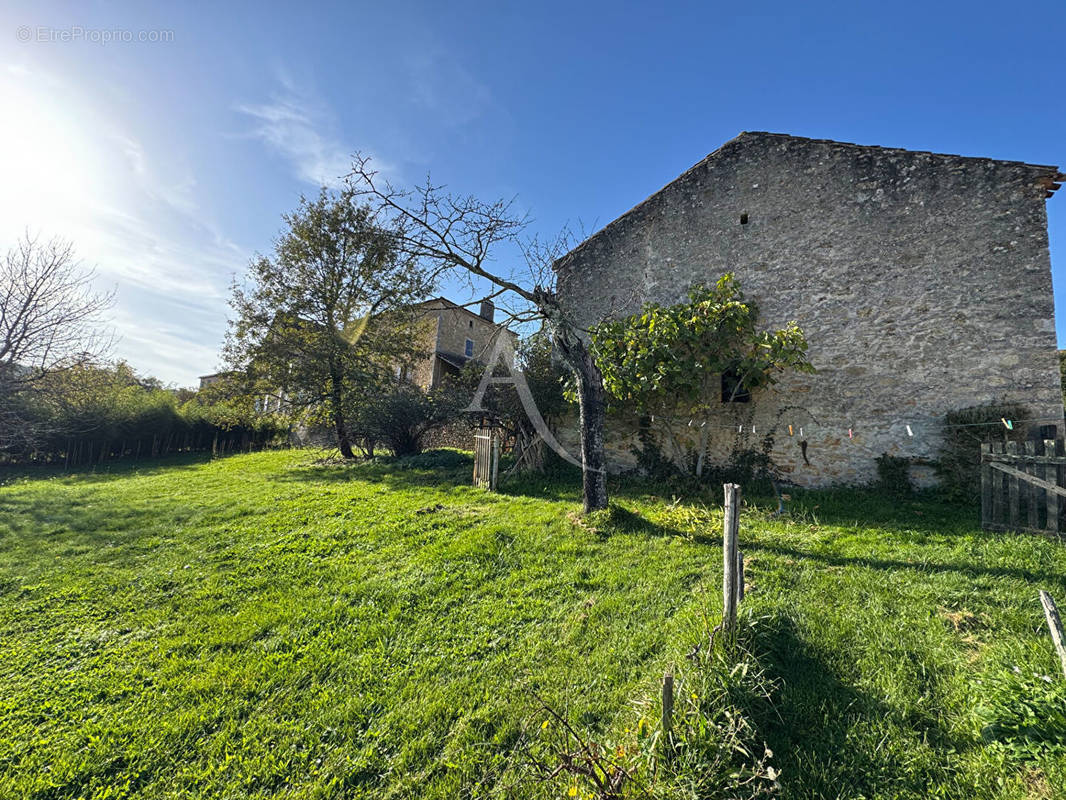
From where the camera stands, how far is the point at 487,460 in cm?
926

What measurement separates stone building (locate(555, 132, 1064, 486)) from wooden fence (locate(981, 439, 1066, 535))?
1465mm

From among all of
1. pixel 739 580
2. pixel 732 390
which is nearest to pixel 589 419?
pixel 739 580

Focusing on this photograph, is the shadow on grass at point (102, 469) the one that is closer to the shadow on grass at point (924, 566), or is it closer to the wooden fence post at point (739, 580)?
the wooden fence post at point (739, 580)

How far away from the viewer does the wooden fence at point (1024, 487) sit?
493 centimetres

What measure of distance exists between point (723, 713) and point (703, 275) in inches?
374

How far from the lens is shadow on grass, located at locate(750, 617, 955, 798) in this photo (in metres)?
2.02

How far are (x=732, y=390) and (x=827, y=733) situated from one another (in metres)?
7.77

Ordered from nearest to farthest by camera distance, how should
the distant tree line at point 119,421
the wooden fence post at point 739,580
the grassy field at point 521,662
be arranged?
1. the grassy field at point 521,662
2. the wooden fence post at point 739,580
3. the distant tree line at point 119,421

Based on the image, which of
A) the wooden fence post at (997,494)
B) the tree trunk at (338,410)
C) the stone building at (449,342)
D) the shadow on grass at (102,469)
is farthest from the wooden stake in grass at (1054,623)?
the shadow on grass at (102,469)

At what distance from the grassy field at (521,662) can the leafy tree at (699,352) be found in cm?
310

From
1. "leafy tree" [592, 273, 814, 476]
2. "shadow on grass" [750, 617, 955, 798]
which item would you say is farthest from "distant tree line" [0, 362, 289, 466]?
"shadow on grass" [750, 617, 955, 798]

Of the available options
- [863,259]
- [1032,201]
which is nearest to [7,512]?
[863,259]

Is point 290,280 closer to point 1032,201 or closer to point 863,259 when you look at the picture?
point 863,259

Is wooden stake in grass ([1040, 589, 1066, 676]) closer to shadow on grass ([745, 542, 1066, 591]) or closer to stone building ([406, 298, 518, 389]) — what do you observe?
shadow on grass ([745, 542, 1066, 591])
